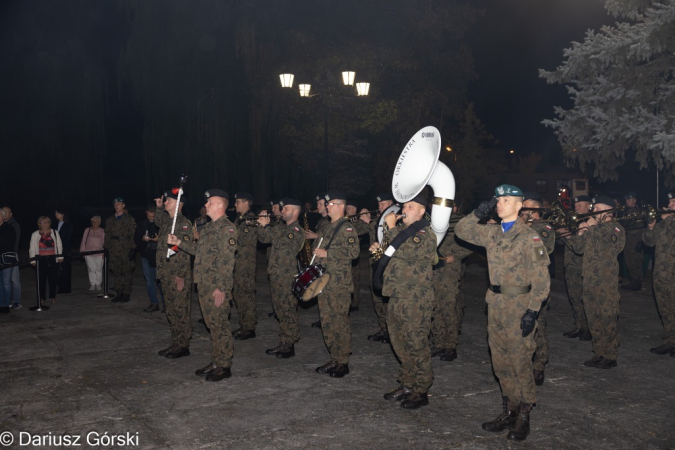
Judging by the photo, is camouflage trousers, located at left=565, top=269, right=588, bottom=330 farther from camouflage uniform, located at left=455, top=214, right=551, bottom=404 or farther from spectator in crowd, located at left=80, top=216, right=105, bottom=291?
spectator in crowd, located at left=80, top=216, right=105, bottom=291

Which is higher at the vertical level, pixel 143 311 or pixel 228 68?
pixel 228 68

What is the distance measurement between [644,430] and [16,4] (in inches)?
976

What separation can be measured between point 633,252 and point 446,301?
7.58 metres

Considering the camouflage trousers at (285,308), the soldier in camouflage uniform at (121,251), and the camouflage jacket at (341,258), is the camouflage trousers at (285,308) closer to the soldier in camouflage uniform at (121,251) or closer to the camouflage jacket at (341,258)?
the camouflage jacket at (341,258)

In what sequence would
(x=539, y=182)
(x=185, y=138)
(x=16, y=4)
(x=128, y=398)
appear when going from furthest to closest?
1. (x=539, y=182)
2. (x=16, y=4)
3. (x=185, y=138)
4. (x=128, y=398)

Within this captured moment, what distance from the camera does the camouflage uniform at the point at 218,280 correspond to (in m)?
7.04

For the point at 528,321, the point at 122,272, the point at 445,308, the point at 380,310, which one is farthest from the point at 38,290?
the point at 528,321

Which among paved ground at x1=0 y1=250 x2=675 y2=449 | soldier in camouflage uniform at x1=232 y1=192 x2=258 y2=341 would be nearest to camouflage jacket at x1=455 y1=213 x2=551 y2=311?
paved ground at x1=0 y1=250 x2=675 y2=449

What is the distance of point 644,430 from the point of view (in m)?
5.47

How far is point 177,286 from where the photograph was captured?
7.91 m

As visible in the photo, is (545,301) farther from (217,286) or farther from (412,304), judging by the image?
(217,286)

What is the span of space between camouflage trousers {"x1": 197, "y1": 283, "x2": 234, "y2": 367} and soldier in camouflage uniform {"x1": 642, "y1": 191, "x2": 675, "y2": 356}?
5503mm

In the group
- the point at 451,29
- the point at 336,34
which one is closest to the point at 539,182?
the point at 451,29

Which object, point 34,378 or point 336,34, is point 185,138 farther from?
point 34,378
